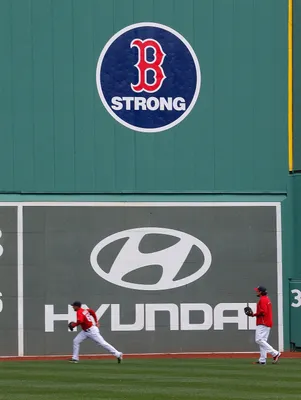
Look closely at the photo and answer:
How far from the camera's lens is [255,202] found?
30922 millimetres

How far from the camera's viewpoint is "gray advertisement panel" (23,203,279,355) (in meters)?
29.8

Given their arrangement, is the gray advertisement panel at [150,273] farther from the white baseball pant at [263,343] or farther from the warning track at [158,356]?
the white baseball pant at [263,343]

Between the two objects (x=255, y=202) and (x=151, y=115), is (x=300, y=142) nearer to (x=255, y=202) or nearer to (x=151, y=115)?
(x=255, y=202)

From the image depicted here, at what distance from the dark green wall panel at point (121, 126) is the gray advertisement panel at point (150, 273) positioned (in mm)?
883

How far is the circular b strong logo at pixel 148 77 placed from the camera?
3080 centimetres

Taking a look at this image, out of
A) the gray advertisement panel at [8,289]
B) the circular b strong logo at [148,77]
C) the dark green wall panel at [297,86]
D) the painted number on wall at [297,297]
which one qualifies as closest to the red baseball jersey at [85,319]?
the gray advertisement panel at [8,289]

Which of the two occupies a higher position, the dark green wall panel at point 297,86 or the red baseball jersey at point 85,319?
the dark green wall panel at point 297,86

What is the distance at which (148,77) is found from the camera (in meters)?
31.0

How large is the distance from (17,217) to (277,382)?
11122mm

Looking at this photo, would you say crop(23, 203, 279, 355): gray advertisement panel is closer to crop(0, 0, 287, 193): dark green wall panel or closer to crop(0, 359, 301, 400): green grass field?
crop(0, 0, 287, 193): dark green wall panel

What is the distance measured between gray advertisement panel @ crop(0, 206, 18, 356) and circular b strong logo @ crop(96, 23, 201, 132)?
438 cm

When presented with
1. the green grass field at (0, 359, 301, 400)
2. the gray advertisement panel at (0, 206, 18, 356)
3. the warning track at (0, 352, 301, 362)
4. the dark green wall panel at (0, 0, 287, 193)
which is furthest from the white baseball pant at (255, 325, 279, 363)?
the gray advertisement panel at (0, 206, 18, 356)

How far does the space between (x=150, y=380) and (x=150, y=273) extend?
9.00 metres

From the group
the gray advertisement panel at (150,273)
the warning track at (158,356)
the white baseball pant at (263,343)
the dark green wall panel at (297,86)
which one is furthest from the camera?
the dark green wall panel at (297,86)
